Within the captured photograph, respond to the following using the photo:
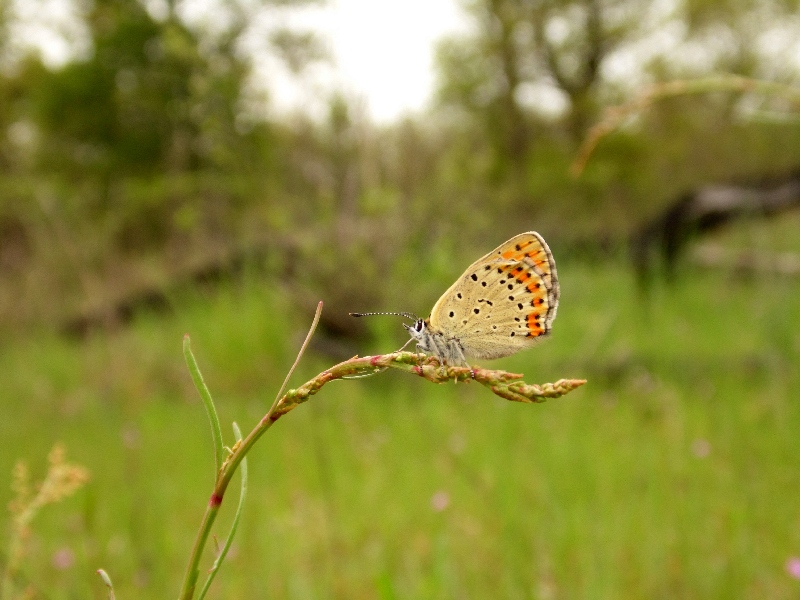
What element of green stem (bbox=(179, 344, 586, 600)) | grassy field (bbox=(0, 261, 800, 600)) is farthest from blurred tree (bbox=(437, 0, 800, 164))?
green stem (bbox=(179, 344, 586, 600))

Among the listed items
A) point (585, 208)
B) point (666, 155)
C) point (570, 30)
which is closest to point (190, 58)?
point (585, 208)

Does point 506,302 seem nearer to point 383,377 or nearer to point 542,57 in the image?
point 383,377

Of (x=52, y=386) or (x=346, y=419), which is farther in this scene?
(x=52, y=386)

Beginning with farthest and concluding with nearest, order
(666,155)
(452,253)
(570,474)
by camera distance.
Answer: (666,155), (452,253), (570,474)

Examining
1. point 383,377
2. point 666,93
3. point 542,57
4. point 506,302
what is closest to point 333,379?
point 506,302

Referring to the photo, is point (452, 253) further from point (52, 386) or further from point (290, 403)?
point (290, 403)

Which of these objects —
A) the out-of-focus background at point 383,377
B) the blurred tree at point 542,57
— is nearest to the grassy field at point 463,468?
the out-of-focus background at point 383,377

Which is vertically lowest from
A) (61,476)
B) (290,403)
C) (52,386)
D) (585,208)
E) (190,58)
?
(585,208)
